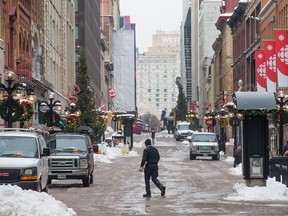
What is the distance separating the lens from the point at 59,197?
27062mm

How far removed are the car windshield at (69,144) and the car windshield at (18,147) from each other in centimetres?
904

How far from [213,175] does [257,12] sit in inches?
2096

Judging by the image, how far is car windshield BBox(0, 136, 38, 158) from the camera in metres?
24.1

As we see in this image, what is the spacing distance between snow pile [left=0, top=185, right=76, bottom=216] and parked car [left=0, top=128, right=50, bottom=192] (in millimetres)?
4312

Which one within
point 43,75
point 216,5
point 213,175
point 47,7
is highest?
point 216,5

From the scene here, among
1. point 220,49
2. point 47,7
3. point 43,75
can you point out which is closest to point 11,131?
point 43,75

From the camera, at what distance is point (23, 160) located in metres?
23.4

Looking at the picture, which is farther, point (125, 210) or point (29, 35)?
point (29, 35)

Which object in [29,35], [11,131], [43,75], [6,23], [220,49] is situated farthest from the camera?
[220,49]

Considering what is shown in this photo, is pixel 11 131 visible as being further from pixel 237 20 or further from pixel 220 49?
pixel 220 49

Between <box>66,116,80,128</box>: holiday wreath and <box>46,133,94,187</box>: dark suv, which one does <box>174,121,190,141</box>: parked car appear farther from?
<box>46,133,94,187</box>: dark suv

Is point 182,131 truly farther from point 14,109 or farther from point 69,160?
point 69,160

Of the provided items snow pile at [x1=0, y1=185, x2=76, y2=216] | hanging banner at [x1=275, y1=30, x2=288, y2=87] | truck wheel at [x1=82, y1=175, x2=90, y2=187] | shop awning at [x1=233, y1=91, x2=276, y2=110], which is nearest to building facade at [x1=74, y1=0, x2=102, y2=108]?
hanging banner at [x1=275, y1=30, x2=288, y2=87]

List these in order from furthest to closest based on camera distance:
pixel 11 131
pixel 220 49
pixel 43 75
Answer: pixel 220 49 < pixel 43 75 < pixel 11 131
